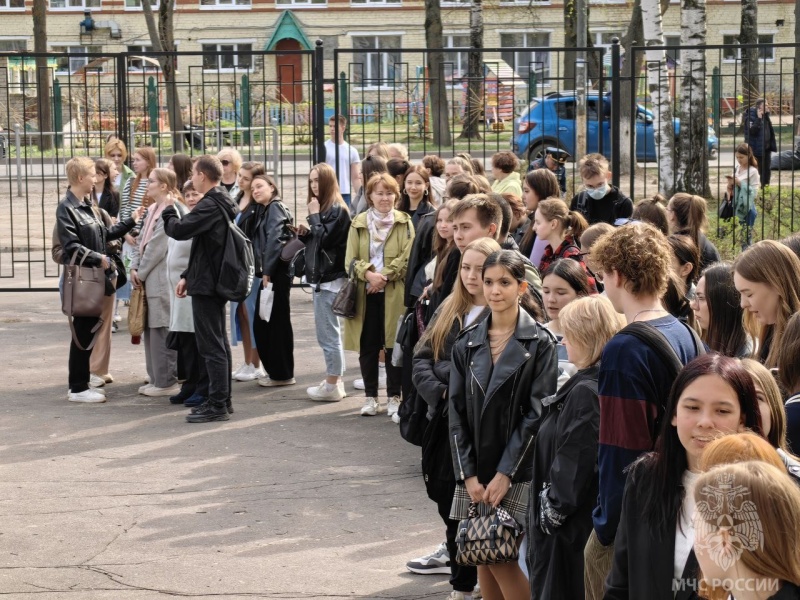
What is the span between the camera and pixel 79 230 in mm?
9172

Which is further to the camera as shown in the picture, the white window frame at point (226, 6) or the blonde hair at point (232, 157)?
the white window frame at point (226, 6)

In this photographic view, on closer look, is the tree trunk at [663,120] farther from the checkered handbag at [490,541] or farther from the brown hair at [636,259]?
the brown hair at [636,259]

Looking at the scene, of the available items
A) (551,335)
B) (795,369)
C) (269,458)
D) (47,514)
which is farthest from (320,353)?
(795,369)

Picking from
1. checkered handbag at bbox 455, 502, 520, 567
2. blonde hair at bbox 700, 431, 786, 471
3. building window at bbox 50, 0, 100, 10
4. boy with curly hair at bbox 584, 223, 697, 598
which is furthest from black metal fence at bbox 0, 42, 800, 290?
building window at bbox 50, 0, 100, 10

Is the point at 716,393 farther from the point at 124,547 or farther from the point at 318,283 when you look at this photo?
the point at 318,283

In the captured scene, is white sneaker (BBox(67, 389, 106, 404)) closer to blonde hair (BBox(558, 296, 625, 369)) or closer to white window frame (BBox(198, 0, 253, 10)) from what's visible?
blonde hair (BBox(558, 296, 625, 369))

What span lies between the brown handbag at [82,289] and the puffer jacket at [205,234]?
0.89m

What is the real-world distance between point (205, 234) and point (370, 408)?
5.81 ft

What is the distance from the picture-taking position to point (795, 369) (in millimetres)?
3727

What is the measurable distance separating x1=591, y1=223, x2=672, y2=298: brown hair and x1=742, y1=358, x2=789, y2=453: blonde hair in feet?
2.83

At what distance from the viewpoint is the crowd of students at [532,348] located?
310 centimetres

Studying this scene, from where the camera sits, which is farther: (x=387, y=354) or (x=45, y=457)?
(x=387, y=354)

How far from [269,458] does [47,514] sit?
1.59 m

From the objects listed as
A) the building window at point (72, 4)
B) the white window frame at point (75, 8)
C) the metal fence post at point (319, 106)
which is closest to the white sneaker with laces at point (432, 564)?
the metal fence post at point (319, 106)
